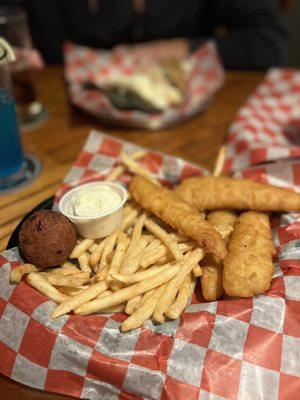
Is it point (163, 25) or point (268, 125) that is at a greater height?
point (163, 25)

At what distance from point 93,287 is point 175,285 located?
0.27 metres

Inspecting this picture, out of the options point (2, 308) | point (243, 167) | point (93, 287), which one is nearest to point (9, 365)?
point (2, 308)

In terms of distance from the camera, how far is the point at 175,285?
1319 millimetres

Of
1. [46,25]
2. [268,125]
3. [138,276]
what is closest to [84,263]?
[138,276]

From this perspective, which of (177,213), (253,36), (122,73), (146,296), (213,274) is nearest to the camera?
(146,296)

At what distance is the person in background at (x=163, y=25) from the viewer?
3.45 m

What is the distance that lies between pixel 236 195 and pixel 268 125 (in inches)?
44.1

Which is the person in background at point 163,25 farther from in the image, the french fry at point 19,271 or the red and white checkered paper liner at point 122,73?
the french fry at point 19,271

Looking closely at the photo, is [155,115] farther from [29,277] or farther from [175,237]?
[29,277]

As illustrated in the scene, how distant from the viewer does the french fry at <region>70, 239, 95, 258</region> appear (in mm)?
1504

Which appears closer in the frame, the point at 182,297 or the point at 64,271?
the point at 182,297

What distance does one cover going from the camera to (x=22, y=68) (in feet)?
8.66

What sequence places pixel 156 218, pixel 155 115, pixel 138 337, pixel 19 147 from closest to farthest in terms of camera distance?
1. pixel 138 337
2. pixel 156 218
3. pixel 19 147
4. pixel 155 115

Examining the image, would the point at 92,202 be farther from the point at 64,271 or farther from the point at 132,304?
the point at 132,304
